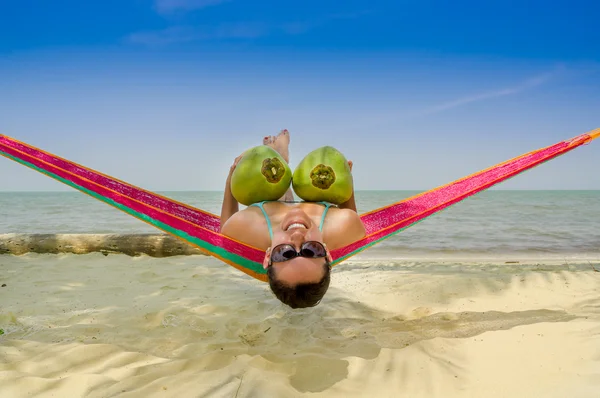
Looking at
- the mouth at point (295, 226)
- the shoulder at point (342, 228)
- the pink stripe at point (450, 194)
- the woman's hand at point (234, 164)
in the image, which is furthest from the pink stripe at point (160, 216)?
the pink stripe at point (450, 194)

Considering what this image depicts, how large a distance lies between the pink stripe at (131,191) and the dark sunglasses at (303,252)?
1106mm

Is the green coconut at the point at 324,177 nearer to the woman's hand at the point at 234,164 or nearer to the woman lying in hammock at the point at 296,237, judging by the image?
the woman lying in hammock at the point at 296,237

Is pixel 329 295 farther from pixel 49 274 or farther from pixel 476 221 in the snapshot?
pixel 476 221

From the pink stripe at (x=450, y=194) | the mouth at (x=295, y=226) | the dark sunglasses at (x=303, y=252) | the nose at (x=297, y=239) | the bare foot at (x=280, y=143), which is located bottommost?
the dark sunglasses at (x=303, y=252)

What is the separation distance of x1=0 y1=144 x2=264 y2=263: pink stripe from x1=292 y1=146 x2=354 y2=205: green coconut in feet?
1.79

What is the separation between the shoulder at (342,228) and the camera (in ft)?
6.89

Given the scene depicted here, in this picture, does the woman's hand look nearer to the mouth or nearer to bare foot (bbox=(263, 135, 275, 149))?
bare foot (bbox=(263, 135, 275, 149))

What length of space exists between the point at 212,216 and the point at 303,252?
49.2 inches

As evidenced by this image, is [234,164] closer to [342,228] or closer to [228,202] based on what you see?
[228,202]

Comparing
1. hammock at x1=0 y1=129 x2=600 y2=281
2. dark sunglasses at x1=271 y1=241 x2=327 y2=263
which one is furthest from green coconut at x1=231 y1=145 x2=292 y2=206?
dark sunglasses at x1=271 y1=241 x2=327 y2=263

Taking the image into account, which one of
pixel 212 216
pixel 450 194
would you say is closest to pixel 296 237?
pixel 212 216

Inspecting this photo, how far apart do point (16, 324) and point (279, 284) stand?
180cm

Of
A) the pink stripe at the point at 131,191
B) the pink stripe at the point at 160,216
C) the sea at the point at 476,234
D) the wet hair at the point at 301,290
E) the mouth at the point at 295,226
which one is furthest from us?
the sea at the point at 476,234

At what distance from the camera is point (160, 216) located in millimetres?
2164
